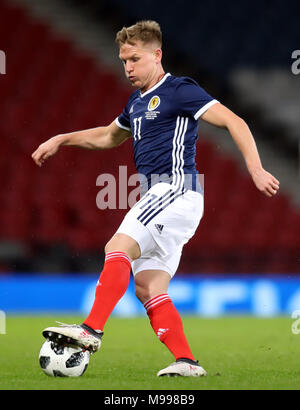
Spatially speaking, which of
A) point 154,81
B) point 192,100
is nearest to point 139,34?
point 154,81

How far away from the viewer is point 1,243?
10.4 meters

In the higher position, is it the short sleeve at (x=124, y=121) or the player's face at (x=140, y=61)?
the player's face at (x=140, y=61)

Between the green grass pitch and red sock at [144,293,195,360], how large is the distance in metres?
0.18

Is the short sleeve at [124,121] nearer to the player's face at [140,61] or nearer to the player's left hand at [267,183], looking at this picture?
the player's face at [140,61]

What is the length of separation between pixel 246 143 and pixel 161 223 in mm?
597

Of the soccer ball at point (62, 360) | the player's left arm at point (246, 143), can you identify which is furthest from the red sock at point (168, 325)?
the player's left arm at point (246, 143)

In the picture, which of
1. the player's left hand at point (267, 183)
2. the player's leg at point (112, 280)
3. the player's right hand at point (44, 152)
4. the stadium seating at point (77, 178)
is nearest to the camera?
the player's left hand at point (267, 183)

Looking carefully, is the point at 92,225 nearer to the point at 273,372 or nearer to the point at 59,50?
the point at 59,50

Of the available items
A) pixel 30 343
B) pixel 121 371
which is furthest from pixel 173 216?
pixel 30 343

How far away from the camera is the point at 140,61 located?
176 inches

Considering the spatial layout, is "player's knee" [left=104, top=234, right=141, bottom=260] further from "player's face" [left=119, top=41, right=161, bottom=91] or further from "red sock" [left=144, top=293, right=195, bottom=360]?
"player's face" [left=119, top=41, right=161, bottom=91]

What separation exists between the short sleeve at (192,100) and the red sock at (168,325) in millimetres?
983

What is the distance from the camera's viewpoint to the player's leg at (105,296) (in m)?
4.00

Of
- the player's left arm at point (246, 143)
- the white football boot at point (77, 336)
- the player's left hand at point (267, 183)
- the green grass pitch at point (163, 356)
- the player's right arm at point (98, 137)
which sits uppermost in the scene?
the player's right arm at point (98, 137)
